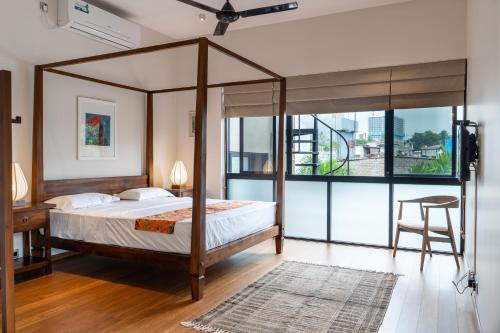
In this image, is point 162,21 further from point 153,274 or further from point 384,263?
point 384,263

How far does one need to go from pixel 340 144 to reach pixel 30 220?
3712 mm

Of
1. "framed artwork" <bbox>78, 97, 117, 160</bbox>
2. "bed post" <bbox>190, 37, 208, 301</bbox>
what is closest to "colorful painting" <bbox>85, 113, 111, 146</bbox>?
"framed artwork" <bbox>78, 97, 117, 160</bbox>

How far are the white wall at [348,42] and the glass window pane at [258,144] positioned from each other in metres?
0.42

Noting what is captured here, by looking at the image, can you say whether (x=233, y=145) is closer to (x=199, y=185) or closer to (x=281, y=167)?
(x=281, y=167)

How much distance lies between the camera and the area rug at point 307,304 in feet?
8.75

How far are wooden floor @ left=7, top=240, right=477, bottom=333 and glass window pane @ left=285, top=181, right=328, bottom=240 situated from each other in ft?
2.52

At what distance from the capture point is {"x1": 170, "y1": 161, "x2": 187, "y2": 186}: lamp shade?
5.75 m

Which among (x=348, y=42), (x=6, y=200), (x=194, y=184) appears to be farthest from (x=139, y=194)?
(x=348, y=42)

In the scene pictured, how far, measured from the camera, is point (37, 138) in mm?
4008

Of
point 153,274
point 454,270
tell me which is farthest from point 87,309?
point 454,270

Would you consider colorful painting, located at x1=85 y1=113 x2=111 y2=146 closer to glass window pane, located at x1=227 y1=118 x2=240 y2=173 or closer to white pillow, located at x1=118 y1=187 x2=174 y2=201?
white pillow, located at x1=118 y1=187 x2=174 y2=201

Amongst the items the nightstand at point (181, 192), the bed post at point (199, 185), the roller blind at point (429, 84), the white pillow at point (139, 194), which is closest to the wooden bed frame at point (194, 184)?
the bed post at point (199, 185)

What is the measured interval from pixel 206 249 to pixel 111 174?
2.35 meters

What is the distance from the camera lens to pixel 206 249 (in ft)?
10.8
